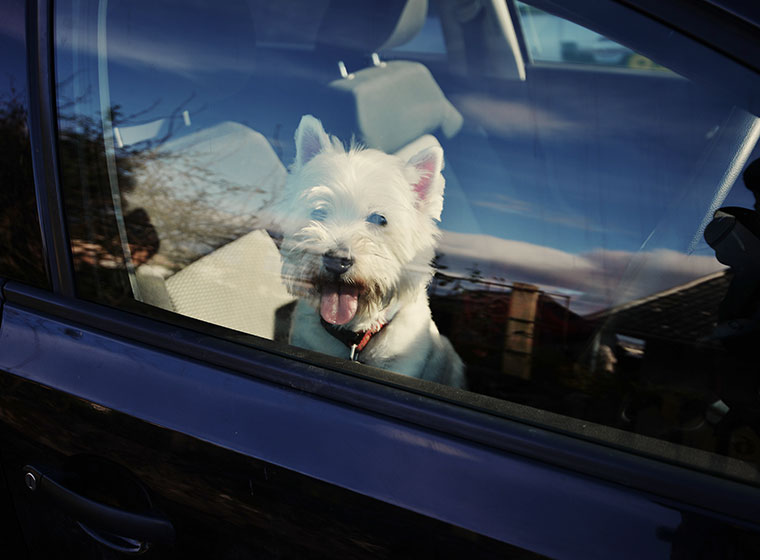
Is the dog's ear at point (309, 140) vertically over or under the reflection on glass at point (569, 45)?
under

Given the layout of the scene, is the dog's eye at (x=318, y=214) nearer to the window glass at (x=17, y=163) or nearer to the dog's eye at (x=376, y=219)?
the dog's eye at (x=376, y=219)

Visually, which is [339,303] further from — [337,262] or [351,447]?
[351,447]

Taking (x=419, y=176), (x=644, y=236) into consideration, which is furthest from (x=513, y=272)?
(x=419, y=176)

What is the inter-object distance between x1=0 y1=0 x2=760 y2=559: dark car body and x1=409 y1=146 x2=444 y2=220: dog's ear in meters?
0.41

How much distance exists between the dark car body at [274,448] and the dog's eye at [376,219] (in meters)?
0.80

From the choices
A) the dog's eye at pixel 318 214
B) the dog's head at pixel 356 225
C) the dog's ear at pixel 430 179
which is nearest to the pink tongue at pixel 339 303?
the dog's head at pixel 356 225

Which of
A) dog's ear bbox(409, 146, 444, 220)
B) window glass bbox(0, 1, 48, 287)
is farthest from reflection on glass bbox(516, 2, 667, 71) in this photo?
window glass bbox(0, 1, 48, 287)

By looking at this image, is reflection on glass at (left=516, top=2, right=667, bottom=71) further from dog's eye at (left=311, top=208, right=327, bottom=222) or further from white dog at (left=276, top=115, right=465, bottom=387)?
dog's eye at (left=311, top=208, right=327, bottom=222)

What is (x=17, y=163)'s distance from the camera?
1.40m

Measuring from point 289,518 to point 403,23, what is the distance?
1.14 m

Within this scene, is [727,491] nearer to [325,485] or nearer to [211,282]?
[325,485]

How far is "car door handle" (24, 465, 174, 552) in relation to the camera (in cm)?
118

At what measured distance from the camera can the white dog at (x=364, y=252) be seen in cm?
148

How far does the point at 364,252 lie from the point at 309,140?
454 mm
